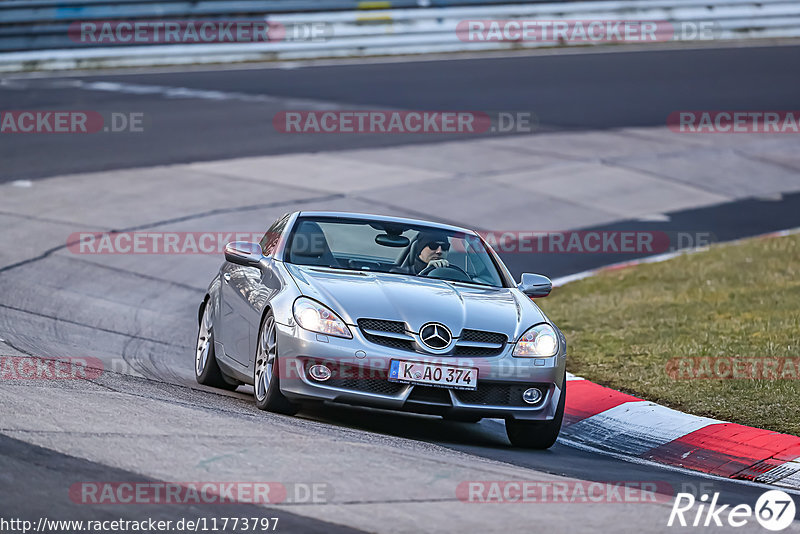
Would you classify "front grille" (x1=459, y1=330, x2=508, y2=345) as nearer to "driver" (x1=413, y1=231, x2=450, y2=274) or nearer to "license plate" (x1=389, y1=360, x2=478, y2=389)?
"license plate" (x1=389, y1=360, x2=478, y2=389)

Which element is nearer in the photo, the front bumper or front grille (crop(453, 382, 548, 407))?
the front bumper

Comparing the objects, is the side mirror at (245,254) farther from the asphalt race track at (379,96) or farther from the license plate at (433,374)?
the asphalt race track at (379,96)

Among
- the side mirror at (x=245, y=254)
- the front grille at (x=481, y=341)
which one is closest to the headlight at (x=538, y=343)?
the front grille at (x=481, y=341)

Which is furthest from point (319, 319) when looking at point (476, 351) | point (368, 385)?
point (476, 351)

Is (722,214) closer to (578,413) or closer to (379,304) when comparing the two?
(578,413)

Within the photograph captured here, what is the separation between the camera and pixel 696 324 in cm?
1191

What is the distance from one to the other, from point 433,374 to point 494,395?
1.51 feet

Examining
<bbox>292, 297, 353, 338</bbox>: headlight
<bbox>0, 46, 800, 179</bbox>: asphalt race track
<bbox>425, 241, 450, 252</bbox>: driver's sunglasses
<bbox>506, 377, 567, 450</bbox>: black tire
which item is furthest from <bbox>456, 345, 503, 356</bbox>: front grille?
<bbox>0, 46, 800, 179</bbox>: asphalt race track

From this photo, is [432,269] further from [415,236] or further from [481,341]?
[481,341]

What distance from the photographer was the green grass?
9359 millimetres

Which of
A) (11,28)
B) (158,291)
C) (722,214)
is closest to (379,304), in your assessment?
(158,291)

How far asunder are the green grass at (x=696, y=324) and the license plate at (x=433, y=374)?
2.36 metres

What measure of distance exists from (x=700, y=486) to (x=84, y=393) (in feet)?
11.5

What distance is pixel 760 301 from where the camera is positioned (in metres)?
12.7
